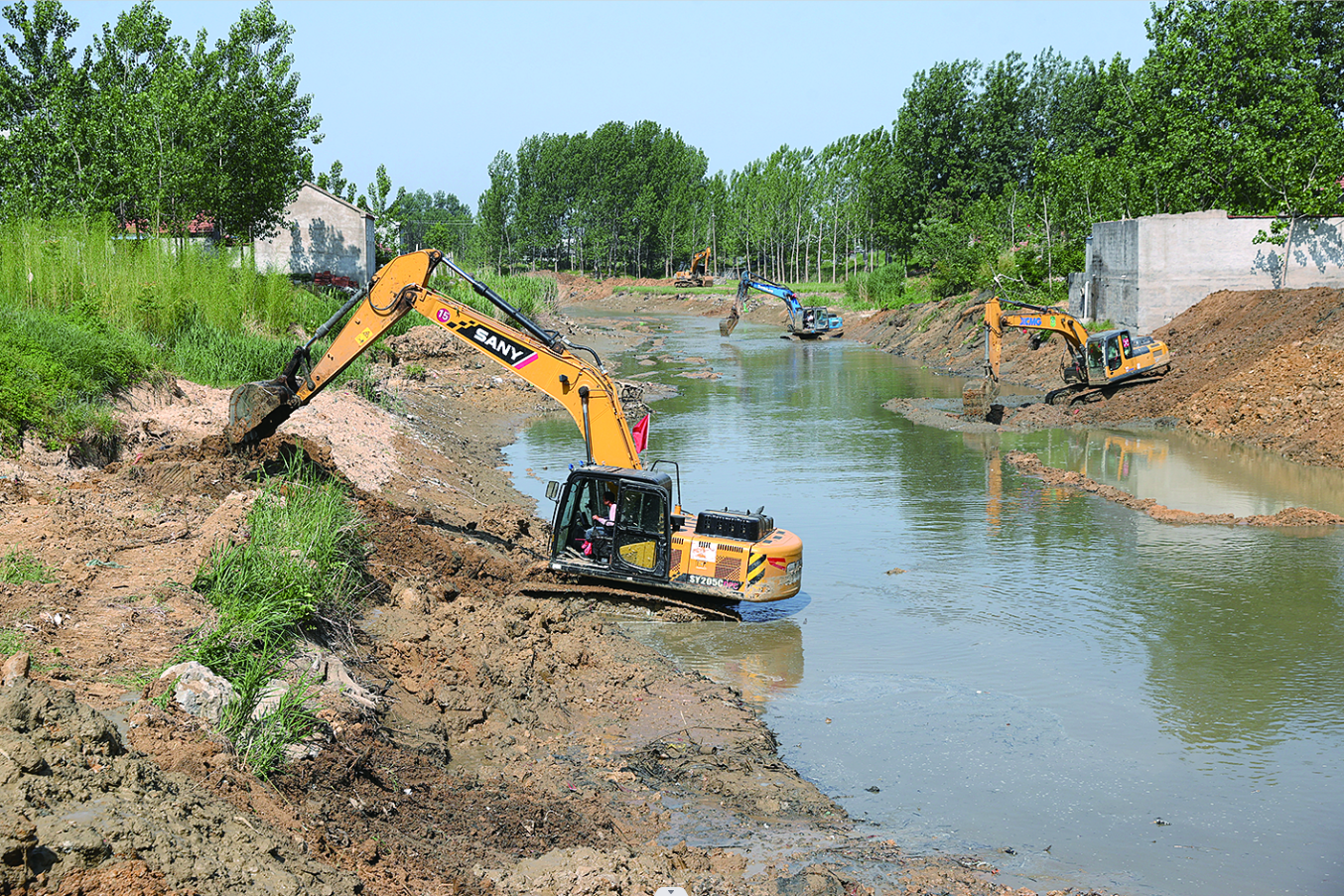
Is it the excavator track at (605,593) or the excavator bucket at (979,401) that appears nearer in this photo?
the excavator track at (605,593)

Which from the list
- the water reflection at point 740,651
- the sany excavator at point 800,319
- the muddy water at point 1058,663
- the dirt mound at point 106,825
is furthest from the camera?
the sany excavator at point 800,319

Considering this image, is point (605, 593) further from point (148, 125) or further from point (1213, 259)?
point (1213, 259)

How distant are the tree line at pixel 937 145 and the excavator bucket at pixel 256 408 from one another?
17.1m

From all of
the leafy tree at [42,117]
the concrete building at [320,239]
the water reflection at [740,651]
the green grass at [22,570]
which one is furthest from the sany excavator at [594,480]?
the concrete building at [320,239]

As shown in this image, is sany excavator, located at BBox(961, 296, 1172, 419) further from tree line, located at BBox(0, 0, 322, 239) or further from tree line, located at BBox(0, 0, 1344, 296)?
tree line, located at BBox(0, 0, 322, 239)

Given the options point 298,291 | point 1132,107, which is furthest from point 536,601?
point 1132,107

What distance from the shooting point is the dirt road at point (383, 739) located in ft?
19.6

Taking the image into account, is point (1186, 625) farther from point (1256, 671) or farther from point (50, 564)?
point (50, 564)

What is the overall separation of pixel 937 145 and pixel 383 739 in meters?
79.4

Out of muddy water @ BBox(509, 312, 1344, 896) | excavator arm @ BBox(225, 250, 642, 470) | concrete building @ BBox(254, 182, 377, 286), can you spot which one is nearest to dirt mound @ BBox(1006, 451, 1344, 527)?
muddy water @ BBox(509, 312, 1344, 896)

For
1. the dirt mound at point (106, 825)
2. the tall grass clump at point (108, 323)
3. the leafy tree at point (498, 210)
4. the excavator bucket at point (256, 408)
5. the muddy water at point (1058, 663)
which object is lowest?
the muddy water at point (1058, 663)

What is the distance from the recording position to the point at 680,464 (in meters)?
25.4

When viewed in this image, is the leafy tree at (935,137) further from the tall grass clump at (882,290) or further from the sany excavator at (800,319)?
the sany excavator at (800,319)

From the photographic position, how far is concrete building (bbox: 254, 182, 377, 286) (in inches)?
1858
